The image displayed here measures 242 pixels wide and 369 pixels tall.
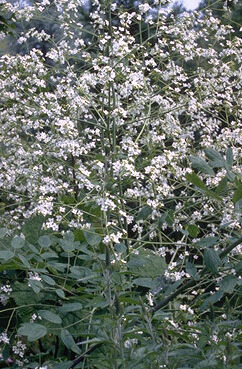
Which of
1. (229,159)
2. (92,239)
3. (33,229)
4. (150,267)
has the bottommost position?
(150,267)

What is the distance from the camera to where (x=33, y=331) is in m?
1.94

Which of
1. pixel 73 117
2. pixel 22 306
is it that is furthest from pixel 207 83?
pixel 22 306

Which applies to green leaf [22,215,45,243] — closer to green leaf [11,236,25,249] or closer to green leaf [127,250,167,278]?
green leaf [127,250,167,278]

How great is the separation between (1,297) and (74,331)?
0.33 metres

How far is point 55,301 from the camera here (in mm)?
2557

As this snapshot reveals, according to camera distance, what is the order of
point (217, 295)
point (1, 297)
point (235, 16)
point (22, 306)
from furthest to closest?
point (235, 16) < point (1, 297) < point (22, 306) < point (217, 295)

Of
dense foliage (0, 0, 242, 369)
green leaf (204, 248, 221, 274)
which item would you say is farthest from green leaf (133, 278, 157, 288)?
green leaf (204, 248, 221, 274)

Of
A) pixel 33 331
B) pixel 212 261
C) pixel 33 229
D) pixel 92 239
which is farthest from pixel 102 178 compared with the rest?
pixel 212 261

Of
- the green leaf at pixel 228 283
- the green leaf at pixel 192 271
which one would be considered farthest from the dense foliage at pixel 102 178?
the green leaf at pixel 228 283

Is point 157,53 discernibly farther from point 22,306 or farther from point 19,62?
point 22,306

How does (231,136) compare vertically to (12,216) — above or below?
above

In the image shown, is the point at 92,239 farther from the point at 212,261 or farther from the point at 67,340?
the point at 212,261

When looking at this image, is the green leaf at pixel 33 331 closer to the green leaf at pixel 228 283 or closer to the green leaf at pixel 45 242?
the green leaf at pixel 45 242

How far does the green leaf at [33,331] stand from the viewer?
1.91 metres
